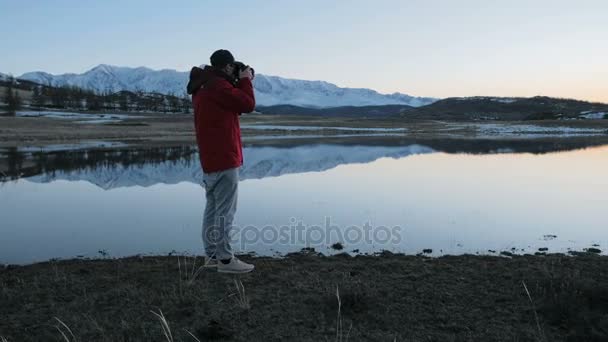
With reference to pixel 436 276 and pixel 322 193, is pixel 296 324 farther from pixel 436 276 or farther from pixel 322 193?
pixel 322 193

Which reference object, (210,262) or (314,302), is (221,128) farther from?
(314,302)

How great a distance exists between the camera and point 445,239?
28.5 feet

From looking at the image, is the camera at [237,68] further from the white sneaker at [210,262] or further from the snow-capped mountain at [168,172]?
the snow-capped mountain at [168,172]

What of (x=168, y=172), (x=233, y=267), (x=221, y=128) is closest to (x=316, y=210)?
(x=233, y=267)

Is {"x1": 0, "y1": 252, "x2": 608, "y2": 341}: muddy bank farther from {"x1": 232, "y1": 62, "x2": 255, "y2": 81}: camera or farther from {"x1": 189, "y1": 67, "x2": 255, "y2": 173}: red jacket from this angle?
{"x1": 232, "y1": 62, "x2": 255, "y2": 81}: camera

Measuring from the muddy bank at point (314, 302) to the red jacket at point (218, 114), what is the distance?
1.39 m

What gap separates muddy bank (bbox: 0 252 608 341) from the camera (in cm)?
418

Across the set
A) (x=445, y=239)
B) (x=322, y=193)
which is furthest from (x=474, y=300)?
(x=322, y=193)

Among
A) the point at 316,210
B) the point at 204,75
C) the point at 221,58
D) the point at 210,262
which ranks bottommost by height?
the point at 316,210

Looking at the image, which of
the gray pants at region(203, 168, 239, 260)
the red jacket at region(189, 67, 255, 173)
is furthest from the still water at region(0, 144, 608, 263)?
the red jacket at region(189, 67, 255, 173)

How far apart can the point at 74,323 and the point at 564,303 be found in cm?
450

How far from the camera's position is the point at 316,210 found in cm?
1140

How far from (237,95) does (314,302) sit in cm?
243

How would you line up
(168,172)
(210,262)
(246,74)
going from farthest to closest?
(168,172) → (210,262) → (246,74)
